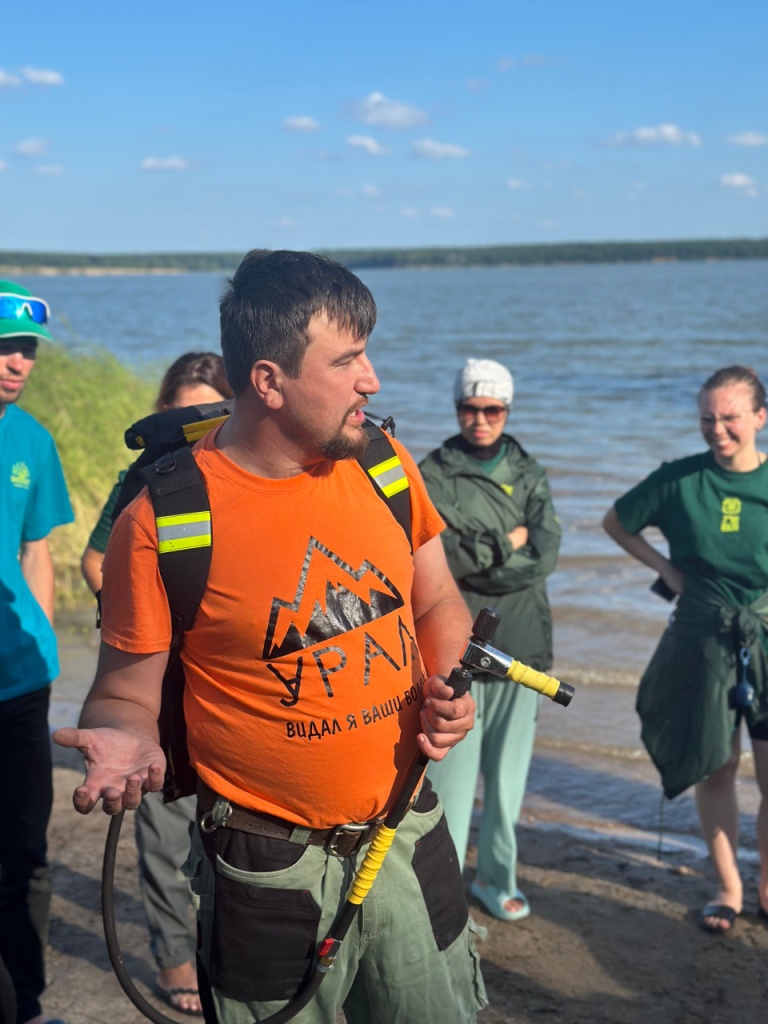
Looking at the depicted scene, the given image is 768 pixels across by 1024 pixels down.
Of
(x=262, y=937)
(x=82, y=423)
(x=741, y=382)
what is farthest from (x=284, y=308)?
(x=82, y=423)

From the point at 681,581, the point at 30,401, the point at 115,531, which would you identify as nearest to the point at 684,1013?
the point at 681,581

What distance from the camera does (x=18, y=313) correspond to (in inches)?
161

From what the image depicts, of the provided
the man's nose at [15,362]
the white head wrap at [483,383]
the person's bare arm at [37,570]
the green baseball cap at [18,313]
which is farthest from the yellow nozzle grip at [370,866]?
the white head wrap at [483,383]

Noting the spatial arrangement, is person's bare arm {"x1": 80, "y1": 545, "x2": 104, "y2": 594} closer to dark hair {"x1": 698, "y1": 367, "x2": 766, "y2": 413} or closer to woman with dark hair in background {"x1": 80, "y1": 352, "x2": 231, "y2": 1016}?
woman with dark hair in background {"x1": 80, "y1": 352, "x2": 231, "y2": 1016}

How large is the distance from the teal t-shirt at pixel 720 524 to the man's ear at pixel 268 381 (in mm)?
2850

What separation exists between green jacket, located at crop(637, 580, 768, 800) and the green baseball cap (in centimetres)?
291

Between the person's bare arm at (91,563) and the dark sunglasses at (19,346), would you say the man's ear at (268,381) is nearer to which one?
the dark sunglasses at (19,346)

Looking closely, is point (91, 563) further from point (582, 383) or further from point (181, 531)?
point (582, 383)

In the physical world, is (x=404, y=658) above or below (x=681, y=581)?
above

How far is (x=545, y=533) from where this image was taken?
5.14 m

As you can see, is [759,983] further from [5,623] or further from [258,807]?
[5,623]

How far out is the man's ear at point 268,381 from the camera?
2.51 m

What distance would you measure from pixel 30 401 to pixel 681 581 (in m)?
9.41

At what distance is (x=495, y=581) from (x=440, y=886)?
2397 mm
